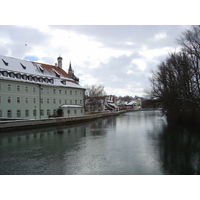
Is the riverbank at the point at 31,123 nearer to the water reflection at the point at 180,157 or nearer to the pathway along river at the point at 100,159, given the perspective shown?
the pathway along river at the point at 100,159

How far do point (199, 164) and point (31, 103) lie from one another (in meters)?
26.5

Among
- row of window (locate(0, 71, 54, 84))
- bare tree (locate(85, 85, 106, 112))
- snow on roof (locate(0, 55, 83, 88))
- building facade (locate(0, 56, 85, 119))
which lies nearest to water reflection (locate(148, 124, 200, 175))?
building facade (locate(0, 56, 85, 119))

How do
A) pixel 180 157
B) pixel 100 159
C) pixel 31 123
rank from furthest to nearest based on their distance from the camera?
pixel 31 123, pixel 180 157, pixel 100 159

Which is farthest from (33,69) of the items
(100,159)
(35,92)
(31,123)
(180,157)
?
(180,157)

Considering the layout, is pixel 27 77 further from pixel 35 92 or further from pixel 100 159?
pixel 100 159

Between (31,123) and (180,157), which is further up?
(31,123)

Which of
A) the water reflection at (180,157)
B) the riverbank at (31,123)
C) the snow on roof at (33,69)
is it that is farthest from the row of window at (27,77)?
the water reflection at (180,157)

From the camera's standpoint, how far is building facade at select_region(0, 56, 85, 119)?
27500 mm

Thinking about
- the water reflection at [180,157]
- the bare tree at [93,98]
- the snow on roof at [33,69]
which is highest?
the snow on roof at [33,69]

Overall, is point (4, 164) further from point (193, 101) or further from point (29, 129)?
point (193, 101)

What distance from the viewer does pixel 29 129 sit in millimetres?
24609

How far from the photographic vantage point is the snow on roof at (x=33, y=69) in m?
29.9

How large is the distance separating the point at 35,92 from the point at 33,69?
5.39 metres

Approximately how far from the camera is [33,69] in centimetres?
3428
